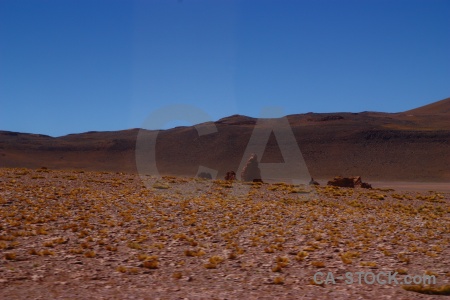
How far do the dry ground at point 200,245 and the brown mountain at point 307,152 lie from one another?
50710mm

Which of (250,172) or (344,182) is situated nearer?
(344,182)

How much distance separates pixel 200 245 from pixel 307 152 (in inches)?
2850

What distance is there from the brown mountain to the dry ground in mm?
50710

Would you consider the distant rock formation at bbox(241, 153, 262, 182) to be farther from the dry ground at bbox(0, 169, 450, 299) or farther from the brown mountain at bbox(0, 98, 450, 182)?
the brown mountain at bbox(0, 98, 450, 182)

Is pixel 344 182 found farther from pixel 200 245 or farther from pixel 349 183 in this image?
pixel 200 245

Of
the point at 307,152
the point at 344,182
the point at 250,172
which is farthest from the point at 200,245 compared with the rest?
the point at 307,152

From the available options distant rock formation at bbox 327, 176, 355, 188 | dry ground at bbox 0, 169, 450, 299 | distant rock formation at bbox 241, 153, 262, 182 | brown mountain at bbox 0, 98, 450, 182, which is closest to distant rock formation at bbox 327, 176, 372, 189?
distant rock formation at bbox 327, 176, 355, 188

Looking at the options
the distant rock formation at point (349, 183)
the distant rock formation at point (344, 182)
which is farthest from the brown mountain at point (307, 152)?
the distant rock formation at point (344, 182)

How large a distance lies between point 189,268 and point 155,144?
8710cm

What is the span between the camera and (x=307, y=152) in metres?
83.5

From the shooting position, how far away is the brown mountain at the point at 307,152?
72.8m

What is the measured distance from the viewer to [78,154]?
95750 millimetres

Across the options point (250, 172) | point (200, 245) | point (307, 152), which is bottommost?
point (200, 245)

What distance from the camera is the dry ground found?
868 centimetres
